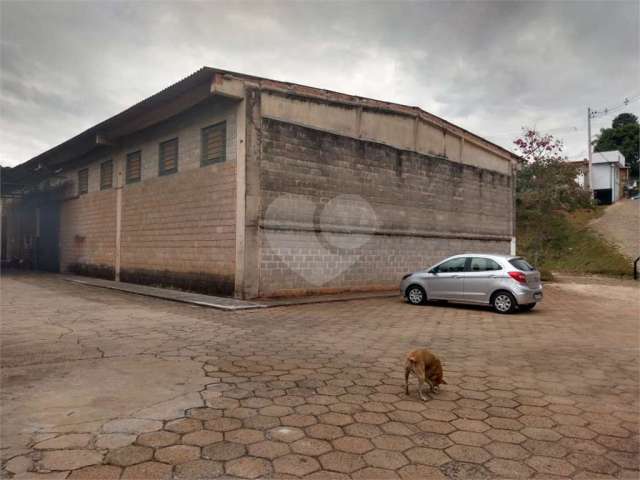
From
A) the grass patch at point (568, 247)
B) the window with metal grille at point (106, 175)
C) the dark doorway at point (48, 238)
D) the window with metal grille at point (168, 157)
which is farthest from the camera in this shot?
the grass patch at point (568, 247)

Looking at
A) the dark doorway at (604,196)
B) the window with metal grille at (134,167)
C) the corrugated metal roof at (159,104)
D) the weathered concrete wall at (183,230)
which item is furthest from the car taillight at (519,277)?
the dark doorway at (604,196)

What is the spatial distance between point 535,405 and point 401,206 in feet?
39.9

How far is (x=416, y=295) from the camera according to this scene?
39.7 feet

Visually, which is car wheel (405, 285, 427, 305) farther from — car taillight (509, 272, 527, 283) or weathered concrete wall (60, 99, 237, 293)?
weathered concrete wall (60, 99, 237, 293)

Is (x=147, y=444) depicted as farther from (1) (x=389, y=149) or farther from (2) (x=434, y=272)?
(1) (x=389, y=149)

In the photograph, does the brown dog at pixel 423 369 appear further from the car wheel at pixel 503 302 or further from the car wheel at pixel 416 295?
the car wheel at pixel 416 295

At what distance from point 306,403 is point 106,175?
1848 cm

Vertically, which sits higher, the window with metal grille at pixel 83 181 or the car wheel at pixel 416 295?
the window with metal grille at pixel 83 181

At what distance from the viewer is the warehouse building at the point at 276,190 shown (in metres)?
12.1

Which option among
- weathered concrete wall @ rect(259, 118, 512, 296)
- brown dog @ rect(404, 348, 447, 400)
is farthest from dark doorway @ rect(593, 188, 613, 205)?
brown dog @ rect(404, 348, 447, 400)

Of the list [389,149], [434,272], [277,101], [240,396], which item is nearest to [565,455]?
[240,396]

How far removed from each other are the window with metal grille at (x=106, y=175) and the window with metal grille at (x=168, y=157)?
15.9ft

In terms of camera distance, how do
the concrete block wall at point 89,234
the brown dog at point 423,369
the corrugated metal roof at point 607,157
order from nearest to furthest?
1. the brown dog at point 423,369
2. the concrete block wall at point 89,234
3. the corrugated metal roof at point 607,157

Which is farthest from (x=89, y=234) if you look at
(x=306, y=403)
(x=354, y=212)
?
(x=306, y=403)
